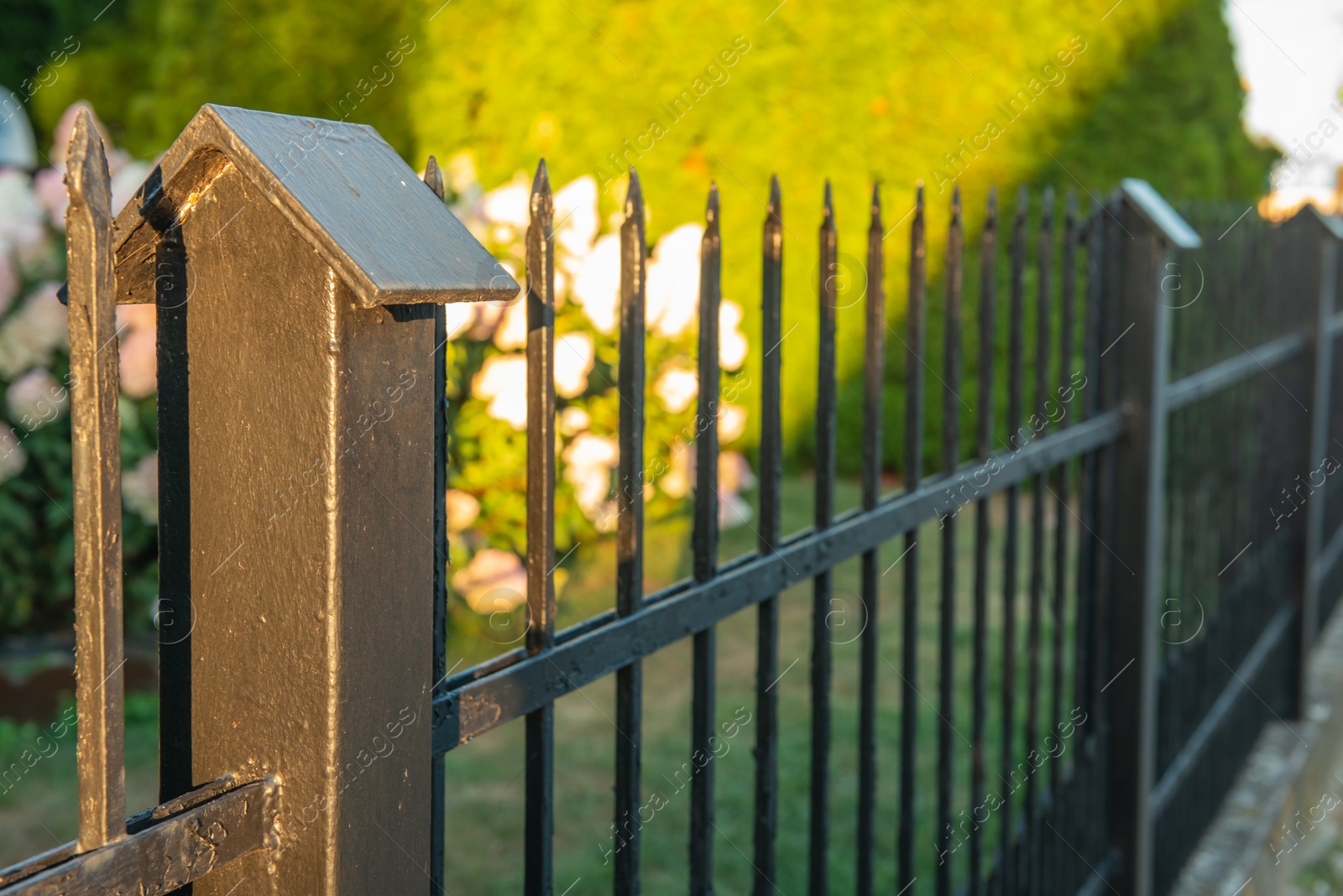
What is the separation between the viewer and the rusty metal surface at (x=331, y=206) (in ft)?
2.57

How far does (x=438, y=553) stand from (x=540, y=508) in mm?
125

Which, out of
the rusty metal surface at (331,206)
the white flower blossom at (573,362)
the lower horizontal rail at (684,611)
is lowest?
the lower horizontal rail at (684,611)

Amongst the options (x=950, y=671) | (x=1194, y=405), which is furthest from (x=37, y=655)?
(x=1194, y=405)

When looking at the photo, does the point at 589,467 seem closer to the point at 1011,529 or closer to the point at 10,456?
the point at 10,456

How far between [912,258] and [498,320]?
2537mm

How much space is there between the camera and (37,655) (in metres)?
3.70

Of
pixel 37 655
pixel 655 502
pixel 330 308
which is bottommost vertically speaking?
pixel 37 655

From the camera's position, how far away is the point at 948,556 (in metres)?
1.84

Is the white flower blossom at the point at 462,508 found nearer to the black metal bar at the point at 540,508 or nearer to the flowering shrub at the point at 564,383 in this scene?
the flowering shrub at the point at 564,383

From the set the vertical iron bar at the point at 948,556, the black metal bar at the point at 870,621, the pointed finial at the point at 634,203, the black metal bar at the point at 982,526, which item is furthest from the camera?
the black metal bar at the point at 982,526

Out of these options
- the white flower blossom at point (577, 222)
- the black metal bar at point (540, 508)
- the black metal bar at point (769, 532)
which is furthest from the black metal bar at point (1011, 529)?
the white flower blossom at point (577, 222)

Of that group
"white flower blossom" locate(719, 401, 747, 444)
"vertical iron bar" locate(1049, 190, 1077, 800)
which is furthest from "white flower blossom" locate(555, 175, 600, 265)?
"vertical iron bar" locate(1049, 190, 1077, 800)

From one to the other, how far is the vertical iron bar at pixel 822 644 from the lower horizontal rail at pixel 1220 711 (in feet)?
5.56

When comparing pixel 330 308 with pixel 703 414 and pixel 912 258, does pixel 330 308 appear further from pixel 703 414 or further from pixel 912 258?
pixel 912 258
